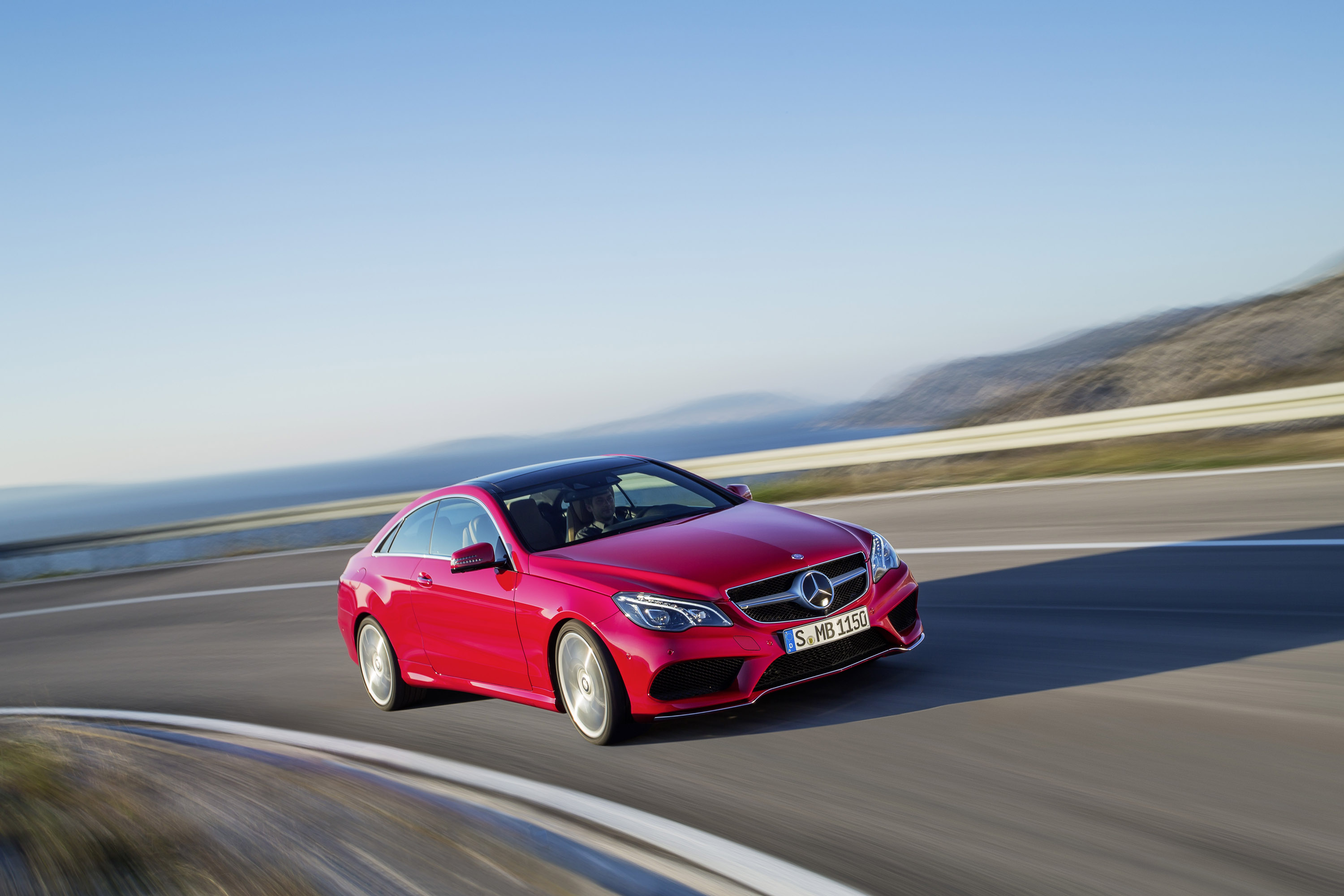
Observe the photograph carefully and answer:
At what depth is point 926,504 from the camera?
12.7 m

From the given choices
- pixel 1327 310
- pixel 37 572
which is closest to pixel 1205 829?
pixel 37 572

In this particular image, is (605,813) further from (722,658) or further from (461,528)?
(461,528)

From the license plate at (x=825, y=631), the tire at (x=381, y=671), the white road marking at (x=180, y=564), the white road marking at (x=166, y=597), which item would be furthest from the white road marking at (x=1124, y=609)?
the white road marking at (x=180, y=564)

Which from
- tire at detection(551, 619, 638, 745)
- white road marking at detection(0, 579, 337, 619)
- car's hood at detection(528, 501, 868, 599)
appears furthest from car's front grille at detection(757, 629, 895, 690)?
white road marking at detection(0, 579, 337, 619)

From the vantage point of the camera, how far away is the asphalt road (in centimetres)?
363

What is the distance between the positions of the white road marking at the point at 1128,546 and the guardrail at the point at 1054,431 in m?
4.13

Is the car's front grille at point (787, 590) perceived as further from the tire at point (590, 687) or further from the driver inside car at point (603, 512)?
the driver inside car at point (603, 512)

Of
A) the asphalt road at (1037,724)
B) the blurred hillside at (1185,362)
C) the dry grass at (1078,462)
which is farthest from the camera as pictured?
the blurred hillside at (1185,362)

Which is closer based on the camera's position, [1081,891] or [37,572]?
[1081,891]

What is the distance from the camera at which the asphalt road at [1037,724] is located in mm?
3635

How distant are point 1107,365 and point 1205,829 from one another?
33.9m

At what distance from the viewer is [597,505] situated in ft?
21.6

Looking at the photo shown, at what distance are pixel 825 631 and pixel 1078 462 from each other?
979 cm

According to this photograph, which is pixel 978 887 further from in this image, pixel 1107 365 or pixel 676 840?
pixel 1107 365
